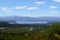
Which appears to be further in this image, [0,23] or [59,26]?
[0,23]

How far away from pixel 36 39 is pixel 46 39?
0.90 meters

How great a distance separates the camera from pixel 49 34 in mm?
8914

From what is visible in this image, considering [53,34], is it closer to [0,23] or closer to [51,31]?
[51,31]

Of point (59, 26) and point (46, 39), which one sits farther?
point (59, 26)

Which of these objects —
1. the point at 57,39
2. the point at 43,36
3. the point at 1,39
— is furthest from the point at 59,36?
the point at 1,39

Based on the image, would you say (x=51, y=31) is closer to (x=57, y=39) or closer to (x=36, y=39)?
(x=57, y=39)

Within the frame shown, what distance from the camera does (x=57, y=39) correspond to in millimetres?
8430

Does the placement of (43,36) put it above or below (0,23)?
above

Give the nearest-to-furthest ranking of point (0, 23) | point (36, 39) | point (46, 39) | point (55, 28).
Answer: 1. point (36, 39)
2. point (46, 39)
3. point (55, 28)
4. point (0, 23)

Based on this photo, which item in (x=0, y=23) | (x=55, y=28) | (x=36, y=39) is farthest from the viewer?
(x=0, y=23)

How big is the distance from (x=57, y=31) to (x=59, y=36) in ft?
2.43

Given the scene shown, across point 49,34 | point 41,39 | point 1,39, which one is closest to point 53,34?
point 49,34

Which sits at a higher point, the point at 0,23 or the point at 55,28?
the point at 55,28

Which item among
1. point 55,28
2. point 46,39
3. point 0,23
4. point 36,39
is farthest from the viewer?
point 0,23
